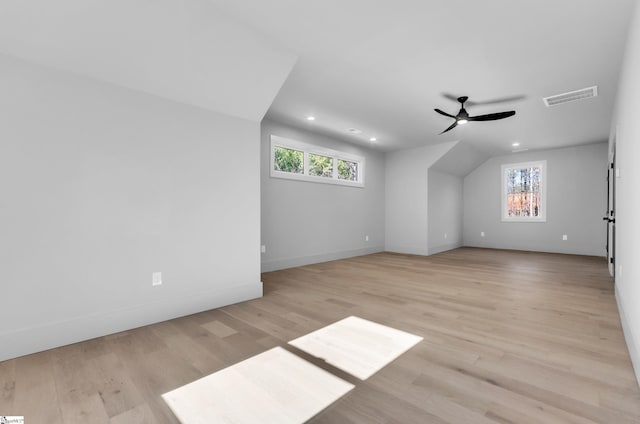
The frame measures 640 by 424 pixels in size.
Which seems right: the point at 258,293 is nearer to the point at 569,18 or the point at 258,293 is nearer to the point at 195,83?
the point at 195,83

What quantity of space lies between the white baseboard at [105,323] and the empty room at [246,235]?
→ 2 centimetres

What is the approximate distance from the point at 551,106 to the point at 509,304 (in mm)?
3121

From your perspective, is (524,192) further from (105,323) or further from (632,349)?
(105,323)

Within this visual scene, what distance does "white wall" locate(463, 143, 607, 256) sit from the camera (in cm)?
691


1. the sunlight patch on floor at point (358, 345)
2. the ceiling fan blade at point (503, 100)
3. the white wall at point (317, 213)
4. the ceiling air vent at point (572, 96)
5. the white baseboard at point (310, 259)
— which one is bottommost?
the sunlight patch on floor at point (358, 345)

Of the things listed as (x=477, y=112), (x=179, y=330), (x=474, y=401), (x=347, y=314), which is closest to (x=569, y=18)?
(x=477, y=112)

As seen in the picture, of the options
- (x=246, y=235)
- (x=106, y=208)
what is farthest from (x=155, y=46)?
(x=246, y=235)

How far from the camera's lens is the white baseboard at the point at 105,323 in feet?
7.07

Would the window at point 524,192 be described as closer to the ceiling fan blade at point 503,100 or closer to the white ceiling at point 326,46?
the white ceiling at point 326,46

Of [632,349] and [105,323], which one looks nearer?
[632,349]

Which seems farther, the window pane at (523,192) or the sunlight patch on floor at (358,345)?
the window pane at (523,192)

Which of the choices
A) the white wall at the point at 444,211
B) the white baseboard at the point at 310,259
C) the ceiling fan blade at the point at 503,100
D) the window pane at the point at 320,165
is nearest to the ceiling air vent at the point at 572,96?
the ceiling fan blade at the point at 503,100

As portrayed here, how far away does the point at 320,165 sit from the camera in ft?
20.4

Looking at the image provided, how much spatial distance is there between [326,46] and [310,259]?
3.97 metres
